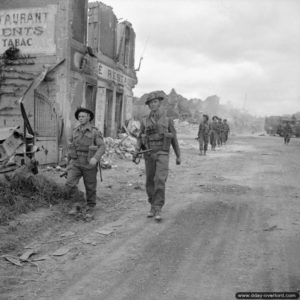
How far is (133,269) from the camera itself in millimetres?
3604

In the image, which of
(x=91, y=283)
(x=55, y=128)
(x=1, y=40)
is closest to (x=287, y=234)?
(x=91, y=283)

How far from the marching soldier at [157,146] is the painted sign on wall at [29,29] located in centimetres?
682

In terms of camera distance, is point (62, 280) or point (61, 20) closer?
point (62, 280)

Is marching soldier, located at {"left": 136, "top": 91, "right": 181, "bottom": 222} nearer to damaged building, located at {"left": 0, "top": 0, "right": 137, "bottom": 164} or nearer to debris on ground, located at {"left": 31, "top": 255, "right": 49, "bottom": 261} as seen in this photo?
debris on ground, located at {"left": 31, "top": 255, "right": 49, "bottom": 261}

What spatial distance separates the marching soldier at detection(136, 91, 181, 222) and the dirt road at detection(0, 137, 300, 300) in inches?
13.5

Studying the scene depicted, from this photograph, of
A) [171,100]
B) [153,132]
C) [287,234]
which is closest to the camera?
[287,234]

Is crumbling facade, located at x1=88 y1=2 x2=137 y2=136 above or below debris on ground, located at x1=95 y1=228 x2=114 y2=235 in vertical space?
above

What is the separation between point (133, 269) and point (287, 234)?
225 cm

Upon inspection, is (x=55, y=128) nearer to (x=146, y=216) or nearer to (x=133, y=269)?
(x=146, y=216)

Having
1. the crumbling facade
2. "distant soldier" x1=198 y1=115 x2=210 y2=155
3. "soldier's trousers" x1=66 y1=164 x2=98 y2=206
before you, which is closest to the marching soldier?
"soldier's trousers" x1=66 y1=164 x2=98 y2=206

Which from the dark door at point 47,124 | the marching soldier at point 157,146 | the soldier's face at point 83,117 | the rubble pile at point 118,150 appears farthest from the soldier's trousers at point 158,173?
the rubble pile at point 118,150

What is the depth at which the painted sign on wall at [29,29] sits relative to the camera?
11.1 metres

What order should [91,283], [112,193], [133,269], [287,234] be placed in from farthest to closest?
[112,193] < [287,234] < [133,269] < [91,283]

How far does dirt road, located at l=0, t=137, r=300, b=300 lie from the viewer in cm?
Result: 318
